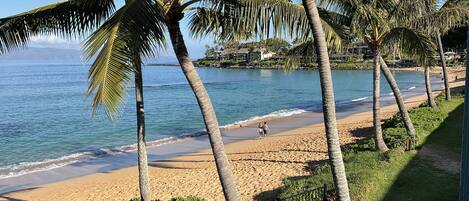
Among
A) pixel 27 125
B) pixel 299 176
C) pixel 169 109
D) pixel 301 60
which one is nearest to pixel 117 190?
pixel 299 176

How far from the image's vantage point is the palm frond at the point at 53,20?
688 cm

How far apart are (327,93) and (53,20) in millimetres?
4410

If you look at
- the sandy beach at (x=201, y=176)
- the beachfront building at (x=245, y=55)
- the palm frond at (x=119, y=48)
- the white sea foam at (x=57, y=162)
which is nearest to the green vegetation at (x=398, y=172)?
the sandy beach at (x=201, y=176)

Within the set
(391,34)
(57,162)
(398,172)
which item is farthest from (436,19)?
(57,162)

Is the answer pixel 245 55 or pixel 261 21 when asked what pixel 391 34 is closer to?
pixel 261 21

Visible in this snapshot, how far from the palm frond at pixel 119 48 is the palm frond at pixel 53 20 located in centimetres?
103

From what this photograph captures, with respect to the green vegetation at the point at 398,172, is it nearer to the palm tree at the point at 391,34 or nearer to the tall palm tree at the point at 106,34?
the palm tree at the point at 391,34

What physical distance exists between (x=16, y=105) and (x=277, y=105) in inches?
1134

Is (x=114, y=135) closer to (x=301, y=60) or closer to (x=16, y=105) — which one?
(x=301, y=60)

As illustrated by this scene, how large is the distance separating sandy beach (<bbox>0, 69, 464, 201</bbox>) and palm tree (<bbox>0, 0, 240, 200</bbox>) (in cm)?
694

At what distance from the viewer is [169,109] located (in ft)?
150

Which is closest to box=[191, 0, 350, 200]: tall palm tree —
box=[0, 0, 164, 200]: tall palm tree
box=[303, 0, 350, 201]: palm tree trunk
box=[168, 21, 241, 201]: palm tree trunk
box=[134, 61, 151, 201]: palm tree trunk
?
box=[303, 0, 350, 201]: palm tree trunk

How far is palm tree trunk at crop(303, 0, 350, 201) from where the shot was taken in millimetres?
5795

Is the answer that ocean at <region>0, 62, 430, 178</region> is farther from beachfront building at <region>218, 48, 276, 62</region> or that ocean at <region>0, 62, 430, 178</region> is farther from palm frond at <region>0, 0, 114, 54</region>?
beachfront building at <region>218, 48, 276, 62</region>
